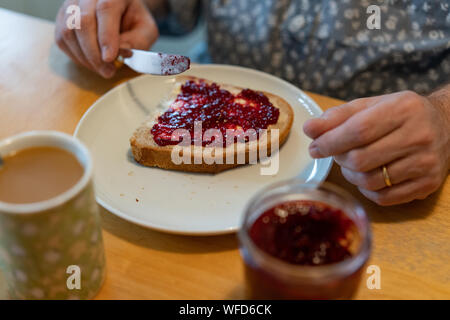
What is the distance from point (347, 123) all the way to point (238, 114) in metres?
0.44

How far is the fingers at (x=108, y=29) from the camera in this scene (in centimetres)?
153

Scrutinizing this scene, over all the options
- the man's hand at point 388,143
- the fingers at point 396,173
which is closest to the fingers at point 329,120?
the man's hand at point 388,143

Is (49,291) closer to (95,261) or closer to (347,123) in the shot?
(95,261)

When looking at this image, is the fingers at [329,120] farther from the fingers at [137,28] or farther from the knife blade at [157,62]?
the fingers at [137,28]

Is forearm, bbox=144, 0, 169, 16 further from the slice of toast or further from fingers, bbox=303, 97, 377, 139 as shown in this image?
fingers, bbox=303, 97, 377, 139

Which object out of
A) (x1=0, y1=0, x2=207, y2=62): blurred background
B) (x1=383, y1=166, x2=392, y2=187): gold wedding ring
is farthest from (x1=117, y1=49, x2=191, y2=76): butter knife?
(x1=0, y1=0, x2=207, y2=62): blurred background

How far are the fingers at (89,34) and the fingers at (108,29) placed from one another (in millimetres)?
18

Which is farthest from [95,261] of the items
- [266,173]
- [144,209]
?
[266,173]

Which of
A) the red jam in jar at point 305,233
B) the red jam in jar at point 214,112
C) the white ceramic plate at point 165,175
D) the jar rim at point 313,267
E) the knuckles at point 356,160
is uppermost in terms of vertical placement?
the jar rim at point 313,267

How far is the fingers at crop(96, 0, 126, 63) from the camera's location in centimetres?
153

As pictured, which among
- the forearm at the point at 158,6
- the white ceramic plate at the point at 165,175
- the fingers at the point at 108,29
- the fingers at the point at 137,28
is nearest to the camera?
the white ceramic plate at the point at 165,175

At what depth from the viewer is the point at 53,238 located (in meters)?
0.79

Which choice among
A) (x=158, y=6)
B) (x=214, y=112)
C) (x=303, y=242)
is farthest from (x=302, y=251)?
(x=158, y=6)

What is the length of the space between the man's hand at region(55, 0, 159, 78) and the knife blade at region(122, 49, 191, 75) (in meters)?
0.07
